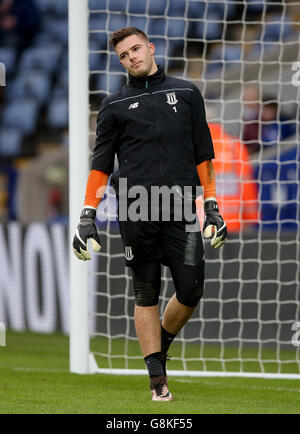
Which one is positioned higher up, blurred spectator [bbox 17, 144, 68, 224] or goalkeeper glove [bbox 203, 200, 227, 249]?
goalkeeper glove [bbox 203, 200, 227, 249]

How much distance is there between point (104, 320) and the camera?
814 centimetres

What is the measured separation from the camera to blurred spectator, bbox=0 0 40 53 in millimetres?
14406

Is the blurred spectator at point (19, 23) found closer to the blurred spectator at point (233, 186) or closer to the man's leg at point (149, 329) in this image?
the blurred spectator at point (233, 186)

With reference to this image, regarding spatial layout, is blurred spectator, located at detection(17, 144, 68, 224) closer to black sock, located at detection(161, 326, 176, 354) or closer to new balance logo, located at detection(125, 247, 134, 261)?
black sock, located at detection(161, 326, 176, 354)

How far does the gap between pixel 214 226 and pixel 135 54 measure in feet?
2.99

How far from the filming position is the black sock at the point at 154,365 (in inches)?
176

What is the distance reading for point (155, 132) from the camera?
4.49m

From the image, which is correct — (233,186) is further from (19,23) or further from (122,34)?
(19,23)

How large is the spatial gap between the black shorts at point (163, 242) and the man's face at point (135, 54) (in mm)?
736

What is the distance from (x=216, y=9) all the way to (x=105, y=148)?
8140 mm

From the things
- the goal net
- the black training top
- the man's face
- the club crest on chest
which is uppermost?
the man's face

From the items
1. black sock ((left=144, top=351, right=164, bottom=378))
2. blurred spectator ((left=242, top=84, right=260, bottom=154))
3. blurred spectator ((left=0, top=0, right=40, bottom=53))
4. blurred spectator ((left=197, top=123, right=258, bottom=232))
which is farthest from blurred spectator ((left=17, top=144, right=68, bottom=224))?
black sock ((left=144, top=351, right=164, bottom=378))

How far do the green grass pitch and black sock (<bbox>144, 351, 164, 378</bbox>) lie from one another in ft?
0.43
